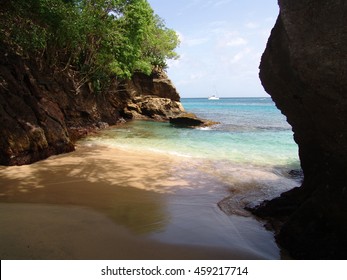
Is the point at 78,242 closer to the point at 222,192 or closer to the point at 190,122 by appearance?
the point at 222,192

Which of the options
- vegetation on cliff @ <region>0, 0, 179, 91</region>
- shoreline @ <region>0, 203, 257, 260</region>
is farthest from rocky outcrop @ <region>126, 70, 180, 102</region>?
shoreline @ <region>0, 203, 257, 260</region>

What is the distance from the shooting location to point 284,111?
17.8 ft

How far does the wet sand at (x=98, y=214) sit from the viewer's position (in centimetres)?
365

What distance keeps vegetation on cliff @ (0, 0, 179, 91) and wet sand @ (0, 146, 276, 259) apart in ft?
19.6

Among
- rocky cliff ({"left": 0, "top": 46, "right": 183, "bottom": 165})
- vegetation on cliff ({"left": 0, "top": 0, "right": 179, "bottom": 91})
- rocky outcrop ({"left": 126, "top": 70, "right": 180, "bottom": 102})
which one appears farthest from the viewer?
rocky outcrop ({"left": 126, "top": 70, "right": 180, "bottom": 102})

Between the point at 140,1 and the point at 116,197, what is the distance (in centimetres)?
1790

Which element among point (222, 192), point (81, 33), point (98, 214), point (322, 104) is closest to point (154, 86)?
point (81, 33)

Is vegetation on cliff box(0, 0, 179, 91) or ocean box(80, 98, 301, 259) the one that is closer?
ocean box(80, 98, 301, 259)

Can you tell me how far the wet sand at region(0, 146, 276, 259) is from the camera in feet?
12.0

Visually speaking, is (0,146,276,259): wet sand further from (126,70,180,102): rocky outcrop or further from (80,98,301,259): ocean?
(126,70,180,102): rocky outcrop

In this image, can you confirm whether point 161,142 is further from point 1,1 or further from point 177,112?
point 177,112

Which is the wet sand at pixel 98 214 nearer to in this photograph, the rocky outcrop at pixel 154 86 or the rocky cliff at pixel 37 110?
the rocky cliff at pixel 37 110

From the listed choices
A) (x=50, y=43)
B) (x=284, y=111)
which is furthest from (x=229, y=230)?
(x=50, y=43)

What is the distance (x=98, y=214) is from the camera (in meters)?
4.84
